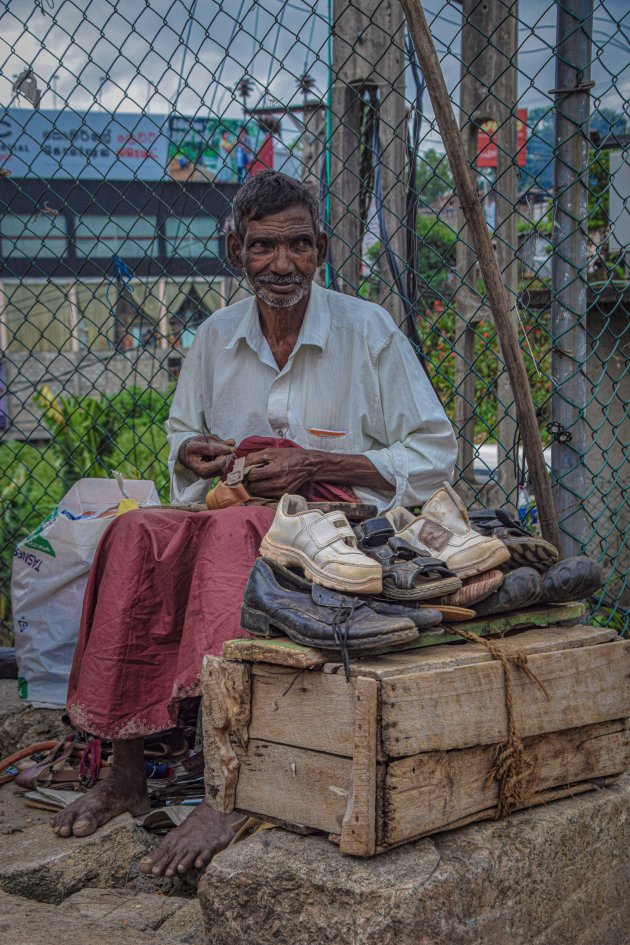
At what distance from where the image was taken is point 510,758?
1.93m

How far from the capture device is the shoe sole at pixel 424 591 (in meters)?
1.92

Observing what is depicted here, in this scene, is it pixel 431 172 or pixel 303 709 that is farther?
pixel 431 172

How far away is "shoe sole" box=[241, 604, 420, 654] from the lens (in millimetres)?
1778

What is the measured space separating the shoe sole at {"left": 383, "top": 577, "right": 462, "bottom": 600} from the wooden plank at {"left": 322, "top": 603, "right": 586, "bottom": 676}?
0.30 feet

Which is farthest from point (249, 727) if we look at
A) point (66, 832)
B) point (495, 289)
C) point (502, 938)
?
point (495, 289)

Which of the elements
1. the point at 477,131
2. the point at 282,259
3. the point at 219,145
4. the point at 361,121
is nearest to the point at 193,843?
the point at 282,259

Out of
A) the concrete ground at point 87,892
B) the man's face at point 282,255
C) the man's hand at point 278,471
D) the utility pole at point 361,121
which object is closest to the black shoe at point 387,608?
the man's hand at point 278,471

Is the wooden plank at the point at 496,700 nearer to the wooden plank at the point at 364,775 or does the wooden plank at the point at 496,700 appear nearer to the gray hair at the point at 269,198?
the wooden plank at the point at 364,775

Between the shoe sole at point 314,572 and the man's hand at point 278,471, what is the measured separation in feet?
1.66

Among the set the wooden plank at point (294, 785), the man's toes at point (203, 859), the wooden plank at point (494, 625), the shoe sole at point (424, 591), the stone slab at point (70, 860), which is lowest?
the stone slab at point (70, 860)

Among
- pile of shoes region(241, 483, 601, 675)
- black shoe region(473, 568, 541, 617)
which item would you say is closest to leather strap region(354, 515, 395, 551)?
pile of shoes region(241, 483, 601, 675)

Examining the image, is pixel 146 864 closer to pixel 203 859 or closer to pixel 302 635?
pixel 203 859

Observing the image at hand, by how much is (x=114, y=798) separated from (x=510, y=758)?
3.91ft

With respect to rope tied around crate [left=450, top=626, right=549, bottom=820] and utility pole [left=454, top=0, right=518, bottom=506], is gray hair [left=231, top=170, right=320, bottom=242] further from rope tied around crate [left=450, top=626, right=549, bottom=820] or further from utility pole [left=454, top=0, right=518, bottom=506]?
A: rope tied around crate [left=450, top=626, right=549, bottom=820]
